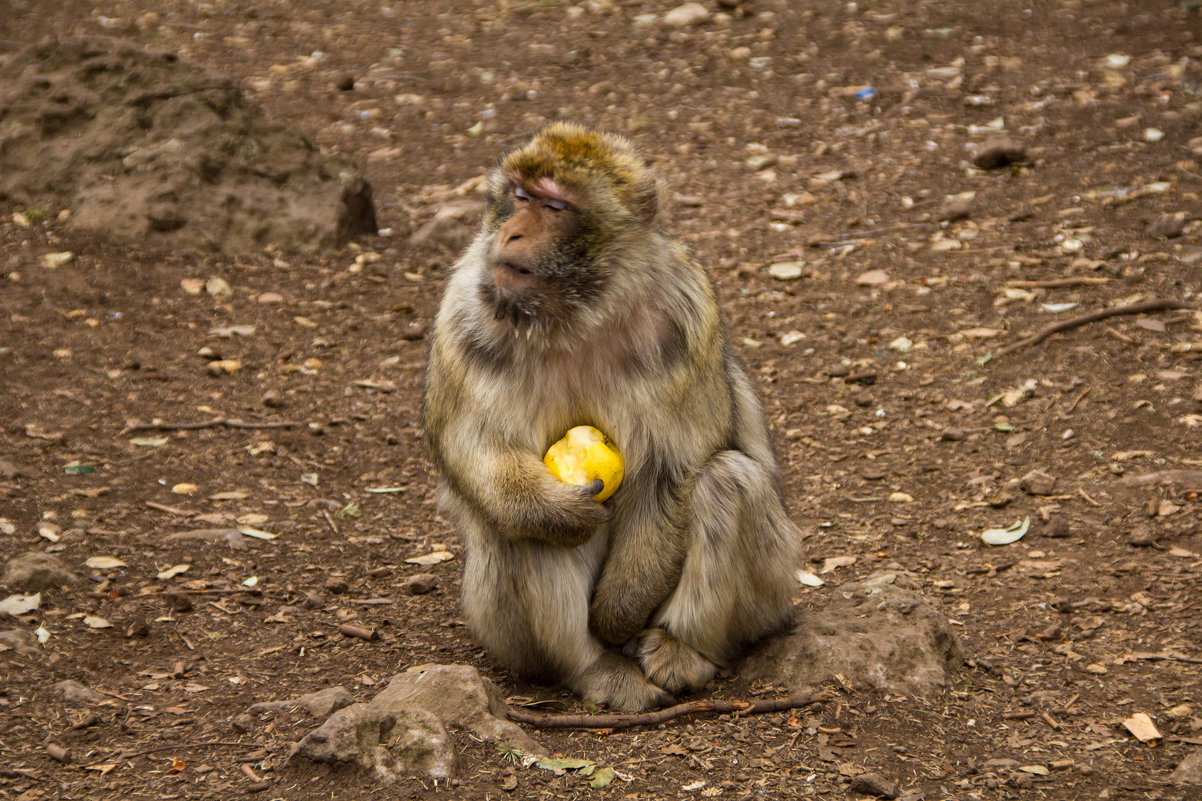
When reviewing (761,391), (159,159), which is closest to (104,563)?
(761,391)

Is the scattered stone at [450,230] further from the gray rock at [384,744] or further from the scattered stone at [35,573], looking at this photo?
the gray rock at [384,744]

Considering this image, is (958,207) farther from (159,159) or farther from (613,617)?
(159,159)

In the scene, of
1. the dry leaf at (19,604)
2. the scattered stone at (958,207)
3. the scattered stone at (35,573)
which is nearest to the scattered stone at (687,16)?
the scattered stone at (958,207)

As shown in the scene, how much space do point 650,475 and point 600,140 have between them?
0.98m

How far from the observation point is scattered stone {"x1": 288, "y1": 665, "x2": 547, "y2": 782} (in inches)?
122

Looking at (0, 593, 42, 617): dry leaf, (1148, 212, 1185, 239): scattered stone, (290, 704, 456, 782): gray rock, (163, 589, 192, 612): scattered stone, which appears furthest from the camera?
(1148, 212, 1185, 239): scattered stone

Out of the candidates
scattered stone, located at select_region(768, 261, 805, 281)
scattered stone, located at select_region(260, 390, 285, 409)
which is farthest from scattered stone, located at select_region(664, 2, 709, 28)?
scattered stone, located at select_region(260, 390, 285, 409)

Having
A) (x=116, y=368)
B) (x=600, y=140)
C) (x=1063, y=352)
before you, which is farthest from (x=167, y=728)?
(x=1063, y=352)

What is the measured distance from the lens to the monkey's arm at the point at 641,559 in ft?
12.3

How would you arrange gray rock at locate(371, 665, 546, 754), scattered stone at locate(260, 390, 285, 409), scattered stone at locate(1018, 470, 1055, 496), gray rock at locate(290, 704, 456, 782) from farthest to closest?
1. scattered stone at locate(260, 390, 285, 409)
2. scattered stone at locate(1018, 470, 1055, 496)
3. gray rock at locate(371, 665, 546, 754)
4. gray rock at locate(290, 704, 456, 782)

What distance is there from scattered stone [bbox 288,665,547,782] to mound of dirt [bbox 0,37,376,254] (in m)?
4.34

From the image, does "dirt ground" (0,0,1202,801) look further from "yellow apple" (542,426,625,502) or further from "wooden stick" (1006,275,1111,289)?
"yellow apple" (542,426,625,502)

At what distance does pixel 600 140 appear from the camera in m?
3.67

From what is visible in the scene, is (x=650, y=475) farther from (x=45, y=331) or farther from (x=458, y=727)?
(x=45, y=331)
